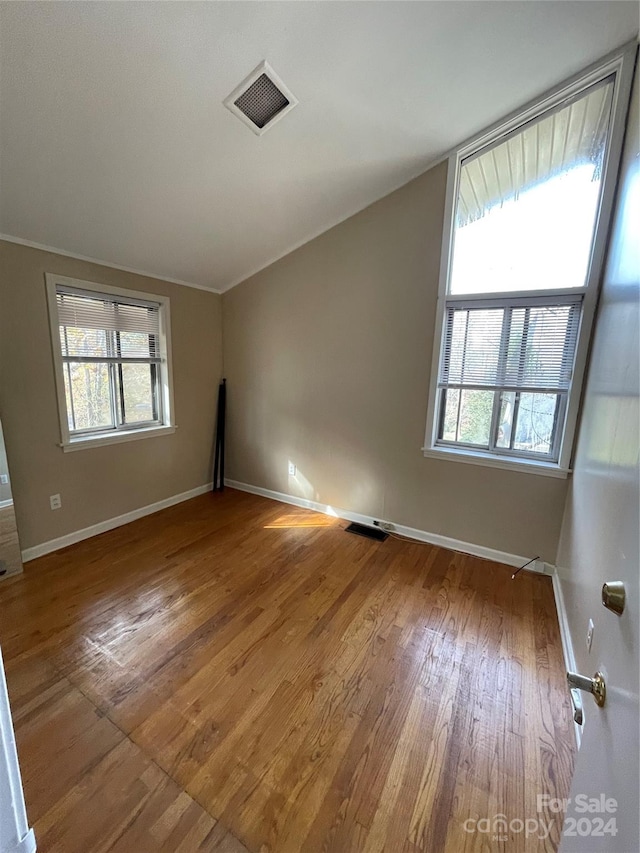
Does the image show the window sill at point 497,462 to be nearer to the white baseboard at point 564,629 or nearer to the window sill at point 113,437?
the white baseboard at point 564,629

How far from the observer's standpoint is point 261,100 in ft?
5.84

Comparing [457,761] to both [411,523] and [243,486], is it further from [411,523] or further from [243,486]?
[243,486]

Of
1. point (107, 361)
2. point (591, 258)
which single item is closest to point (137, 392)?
point (107, 361)

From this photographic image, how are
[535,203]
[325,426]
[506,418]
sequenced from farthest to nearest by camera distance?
[325,426] → [506,418] → [535,203]

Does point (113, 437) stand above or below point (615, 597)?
below

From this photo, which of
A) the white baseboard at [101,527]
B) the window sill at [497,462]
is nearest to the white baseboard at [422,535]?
the window sill at [497,462]

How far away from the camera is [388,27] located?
1.53 meters

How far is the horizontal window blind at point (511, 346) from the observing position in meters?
2.31

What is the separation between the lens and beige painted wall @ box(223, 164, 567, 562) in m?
2.59

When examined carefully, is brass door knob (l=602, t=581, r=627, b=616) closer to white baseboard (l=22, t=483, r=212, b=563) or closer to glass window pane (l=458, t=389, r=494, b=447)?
glass window pane (l=458, t=389, r=494, b=447)

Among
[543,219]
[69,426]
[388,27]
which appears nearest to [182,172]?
[388,27]

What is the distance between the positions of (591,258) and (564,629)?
2243 millimetres

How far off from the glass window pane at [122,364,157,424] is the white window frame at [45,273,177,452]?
10 centimetres

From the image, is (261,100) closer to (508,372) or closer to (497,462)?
(508,372)
